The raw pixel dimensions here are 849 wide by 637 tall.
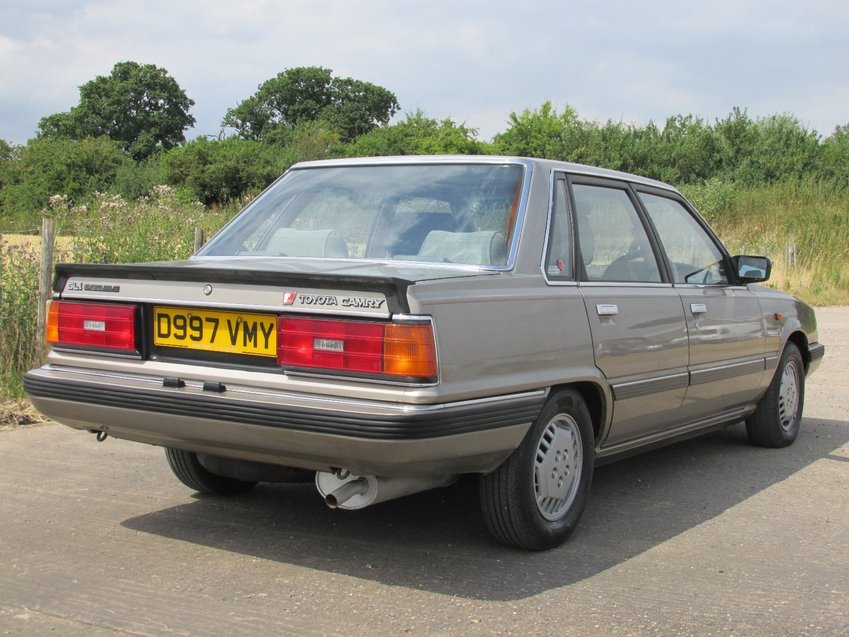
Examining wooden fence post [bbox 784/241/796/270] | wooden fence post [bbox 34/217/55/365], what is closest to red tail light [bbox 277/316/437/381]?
wooden fence post [bbox 34/217/55/365]

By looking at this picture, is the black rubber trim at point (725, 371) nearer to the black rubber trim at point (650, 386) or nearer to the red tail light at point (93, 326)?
the black rubber trim at point (650, 386)

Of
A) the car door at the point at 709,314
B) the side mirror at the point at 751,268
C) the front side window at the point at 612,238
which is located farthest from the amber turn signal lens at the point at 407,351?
the side mirror at the point at 751,268

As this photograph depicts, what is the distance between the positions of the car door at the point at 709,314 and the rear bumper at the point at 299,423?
1.72 metres

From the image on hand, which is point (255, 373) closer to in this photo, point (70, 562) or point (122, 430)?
point (122, 430)

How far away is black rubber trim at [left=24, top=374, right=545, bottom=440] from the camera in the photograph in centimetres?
355

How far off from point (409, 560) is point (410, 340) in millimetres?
1105

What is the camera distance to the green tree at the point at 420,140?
56.0 metres

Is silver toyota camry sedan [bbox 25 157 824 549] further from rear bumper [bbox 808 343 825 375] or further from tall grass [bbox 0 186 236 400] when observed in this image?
tall grass [bbox 0 186 236 400]

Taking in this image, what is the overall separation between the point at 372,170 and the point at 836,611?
111 inches

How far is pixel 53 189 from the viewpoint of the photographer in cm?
4434

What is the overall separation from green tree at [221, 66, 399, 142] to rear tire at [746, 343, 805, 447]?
7441 centimetres

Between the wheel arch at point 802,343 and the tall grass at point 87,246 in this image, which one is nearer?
the wheel arch at point 802,343

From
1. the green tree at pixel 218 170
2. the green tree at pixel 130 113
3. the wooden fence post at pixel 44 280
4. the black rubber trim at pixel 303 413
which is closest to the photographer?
the black rubber trim at pixel 303 413

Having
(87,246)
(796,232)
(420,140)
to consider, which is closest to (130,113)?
(420,140)
